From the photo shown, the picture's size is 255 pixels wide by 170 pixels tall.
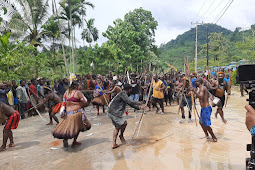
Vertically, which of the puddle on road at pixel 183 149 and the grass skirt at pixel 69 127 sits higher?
the grass skirt at pixel 69 127

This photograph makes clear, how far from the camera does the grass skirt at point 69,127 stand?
5.20 m

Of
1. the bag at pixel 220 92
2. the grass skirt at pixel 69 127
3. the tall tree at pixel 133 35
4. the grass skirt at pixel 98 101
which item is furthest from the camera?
the tall tree at pixel 133 35

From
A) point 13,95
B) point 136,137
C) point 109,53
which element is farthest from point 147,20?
point 136,137

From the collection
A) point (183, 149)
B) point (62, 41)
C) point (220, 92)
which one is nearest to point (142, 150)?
point (183, 149)

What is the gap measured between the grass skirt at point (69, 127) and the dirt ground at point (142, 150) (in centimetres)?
50

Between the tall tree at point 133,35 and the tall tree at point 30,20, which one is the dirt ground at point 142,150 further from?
the tall tree at point 133,35

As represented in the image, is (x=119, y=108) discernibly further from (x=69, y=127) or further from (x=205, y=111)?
(x=205, y=111)

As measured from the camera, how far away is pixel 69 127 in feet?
17.2

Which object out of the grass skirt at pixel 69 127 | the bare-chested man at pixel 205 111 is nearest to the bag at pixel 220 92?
the bare-chested man at pixel 205 111

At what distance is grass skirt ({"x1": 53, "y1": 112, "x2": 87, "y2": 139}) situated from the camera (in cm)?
520

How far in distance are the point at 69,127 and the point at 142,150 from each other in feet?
6.58

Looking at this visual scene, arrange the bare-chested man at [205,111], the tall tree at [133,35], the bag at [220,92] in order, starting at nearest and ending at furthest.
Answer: the bare-chested man at [205,111] < the bag at [220,92] < the tall tree at [133,35]

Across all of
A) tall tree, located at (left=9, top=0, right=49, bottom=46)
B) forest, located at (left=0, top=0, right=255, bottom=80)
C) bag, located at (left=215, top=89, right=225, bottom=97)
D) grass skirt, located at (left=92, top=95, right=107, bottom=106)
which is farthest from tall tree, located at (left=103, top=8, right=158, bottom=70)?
bag, located at (left=215, top=89, right=225, bottom=97)

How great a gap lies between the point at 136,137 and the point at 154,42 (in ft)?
98.7
